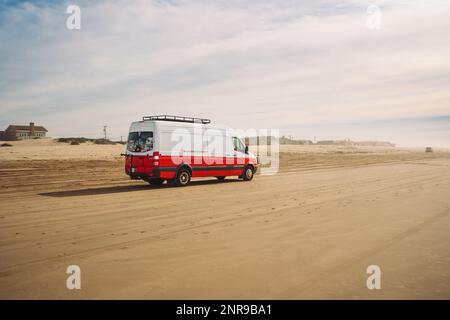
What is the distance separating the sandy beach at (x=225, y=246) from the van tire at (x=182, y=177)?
351cm

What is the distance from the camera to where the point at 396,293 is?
4484 millimetres

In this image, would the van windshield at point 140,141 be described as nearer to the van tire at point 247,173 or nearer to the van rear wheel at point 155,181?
the van rear wheel at point 155,181

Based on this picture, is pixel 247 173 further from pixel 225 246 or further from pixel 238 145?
pixel 225 246

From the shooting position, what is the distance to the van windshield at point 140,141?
14.9m

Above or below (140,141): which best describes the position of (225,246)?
below

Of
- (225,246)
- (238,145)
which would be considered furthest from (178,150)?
(225,246)

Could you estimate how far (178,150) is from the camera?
1562 centimetres

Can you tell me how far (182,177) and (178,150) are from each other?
117 centimetres

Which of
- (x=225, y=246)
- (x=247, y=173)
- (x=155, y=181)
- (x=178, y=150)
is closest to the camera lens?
(x=225, y=246)

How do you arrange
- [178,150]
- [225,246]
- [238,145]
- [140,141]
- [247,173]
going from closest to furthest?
[225,246] < [140,141] < [178,150] < [238,145] < [247,173]

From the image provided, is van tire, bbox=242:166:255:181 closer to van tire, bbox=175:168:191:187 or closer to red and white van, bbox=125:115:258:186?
red and white van, bbox=125:115:258:186
